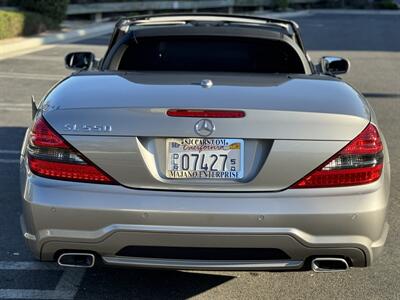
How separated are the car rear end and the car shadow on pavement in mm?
641

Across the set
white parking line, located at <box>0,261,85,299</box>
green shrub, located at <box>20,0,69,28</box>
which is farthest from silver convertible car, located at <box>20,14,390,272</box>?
green shrub, located at <box>20,0,69,28</box>

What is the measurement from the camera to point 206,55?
4.86 m

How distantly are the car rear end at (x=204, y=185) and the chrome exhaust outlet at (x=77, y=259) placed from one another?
0.03m

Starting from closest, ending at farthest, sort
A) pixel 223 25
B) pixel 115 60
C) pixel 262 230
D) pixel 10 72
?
pixel 262 230 → pixel 115 60 → pixel 223 25 → pixel 10 72

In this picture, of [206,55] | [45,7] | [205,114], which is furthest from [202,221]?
[45,7]

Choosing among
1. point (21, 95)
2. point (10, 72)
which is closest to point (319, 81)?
point (21, 95)

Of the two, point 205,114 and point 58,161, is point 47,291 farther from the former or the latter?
point 205,114

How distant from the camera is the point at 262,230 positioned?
A: 3.11m

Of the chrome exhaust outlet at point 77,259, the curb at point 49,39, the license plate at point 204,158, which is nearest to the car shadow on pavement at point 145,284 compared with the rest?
the chrome exhaust outlet at point 77,259

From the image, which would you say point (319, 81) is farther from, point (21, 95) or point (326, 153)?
point (21, 95)

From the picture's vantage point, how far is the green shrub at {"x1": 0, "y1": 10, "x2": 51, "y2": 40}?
18.2 meters

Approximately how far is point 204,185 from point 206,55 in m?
1.92

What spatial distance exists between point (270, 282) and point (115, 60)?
188 cm

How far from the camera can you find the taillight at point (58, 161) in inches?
125
